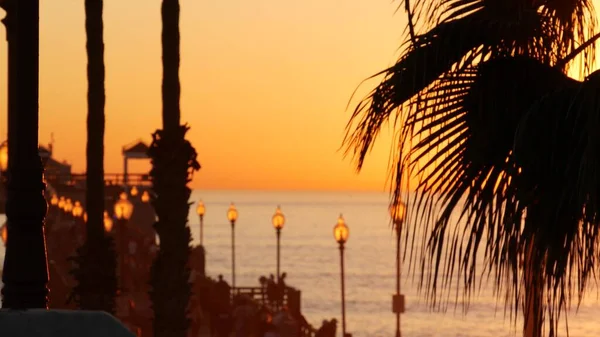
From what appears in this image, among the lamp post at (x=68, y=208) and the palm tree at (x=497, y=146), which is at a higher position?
the palm tree at (x=497, y=146)

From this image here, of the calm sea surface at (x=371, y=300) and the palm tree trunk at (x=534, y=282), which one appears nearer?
the palm tree trunk at (x=534, y=282)

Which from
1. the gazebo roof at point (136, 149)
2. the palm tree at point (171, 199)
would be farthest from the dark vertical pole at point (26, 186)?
the gazebo roof at point (136, 149)

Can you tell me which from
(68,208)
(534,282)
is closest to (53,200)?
(68,208)

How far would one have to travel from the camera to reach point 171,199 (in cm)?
1862

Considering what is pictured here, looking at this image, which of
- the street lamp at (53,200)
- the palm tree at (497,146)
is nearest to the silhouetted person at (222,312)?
the palm tree at (497,146)

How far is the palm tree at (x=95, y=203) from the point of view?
68.7 ft

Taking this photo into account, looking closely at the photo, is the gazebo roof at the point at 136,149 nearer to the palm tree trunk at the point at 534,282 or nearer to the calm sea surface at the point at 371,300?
the calm sea surface at the point at 371,300

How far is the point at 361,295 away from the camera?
401ft

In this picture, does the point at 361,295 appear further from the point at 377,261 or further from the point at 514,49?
the point at 514,49

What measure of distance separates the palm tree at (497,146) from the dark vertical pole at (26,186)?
2.22m

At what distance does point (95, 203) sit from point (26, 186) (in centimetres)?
1168

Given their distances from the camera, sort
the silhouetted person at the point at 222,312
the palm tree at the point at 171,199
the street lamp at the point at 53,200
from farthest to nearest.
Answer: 1. the street lamp at the point at 53,200
2. the silhouetted person at the point at 222,312
3. the palm tree at the point at 171,199

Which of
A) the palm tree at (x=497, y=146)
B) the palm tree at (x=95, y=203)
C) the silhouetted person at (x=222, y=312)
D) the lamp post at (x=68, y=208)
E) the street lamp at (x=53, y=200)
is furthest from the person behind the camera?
the street lamp at (x=53, y=200)

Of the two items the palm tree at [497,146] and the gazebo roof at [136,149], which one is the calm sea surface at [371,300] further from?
the palm tree at [497,146]
